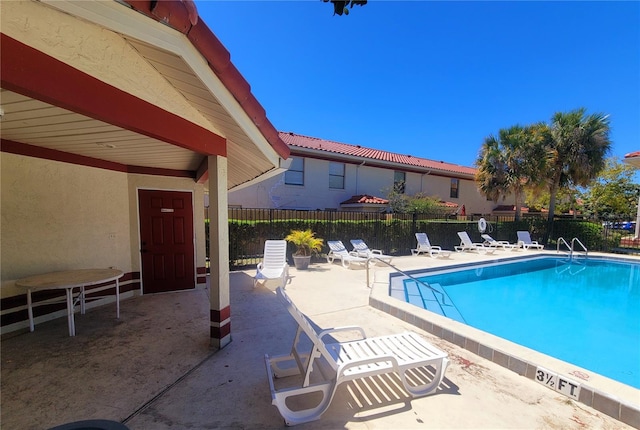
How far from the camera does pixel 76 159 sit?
4.98 meters

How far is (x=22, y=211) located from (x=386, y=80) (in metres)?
14.1

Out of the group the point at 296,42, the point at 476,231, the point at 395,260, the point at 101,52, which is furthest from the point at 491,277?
the point at 101,52

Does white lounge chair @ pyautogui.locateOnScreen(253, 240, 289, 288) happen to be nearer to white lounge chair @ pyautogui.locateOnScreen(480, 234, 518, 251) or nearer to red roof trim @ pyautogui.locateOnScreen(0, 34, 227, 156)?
red roof trim @ pyautogui.locateOnScreen(0, 34, 227, 156)

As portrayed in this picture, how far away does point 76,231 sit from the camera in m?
5.07

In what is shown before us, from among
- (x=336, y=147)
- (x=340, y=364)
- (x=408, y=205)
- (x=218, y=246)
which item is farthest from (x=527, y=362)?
(x=336, y=147)

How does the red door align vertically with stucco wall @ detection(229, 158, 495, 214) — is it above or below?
below

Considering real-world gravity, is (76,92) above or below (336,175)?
below

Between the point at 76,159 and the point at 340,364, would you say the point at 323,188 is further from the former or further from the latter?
the point at 340,364

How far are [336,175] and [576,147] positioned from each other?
44.6 feet

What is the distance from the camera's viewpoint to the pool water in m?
4.88

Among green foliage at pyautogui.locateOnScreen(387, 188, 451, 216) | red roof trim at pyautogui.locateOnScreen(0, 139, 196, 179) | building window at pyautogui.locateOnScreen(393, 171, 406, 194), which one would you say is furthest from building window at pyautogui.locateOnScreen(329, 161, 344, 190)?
red roof trim at pyautogui.locateOnScreen(0, 139, 196, 179)

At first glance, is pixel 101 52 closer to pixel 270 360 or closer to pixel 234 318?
pixel 270 360

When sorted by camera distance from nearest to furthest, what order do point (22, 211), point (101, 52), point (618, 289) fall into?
1. point (101, 52)
2. point (22, 211)
3. point (618, 289)

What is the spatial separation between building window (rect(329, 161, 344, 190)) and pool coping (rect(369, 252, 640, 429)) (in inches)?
438
